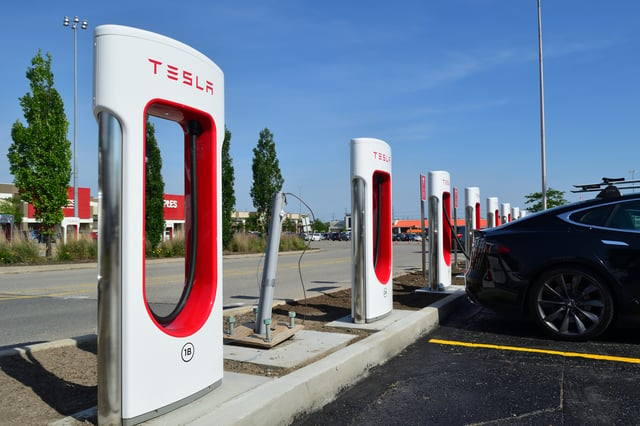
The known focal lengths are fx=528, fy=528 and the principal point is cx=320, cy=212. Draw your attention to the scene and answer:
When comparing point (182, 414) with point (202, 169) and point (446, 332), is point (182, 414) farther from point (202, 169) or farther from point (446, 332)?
point (446, 332)

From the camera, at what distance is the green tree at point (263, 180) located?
3400 cm

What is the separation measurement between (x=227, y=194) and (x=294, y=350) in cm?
2487

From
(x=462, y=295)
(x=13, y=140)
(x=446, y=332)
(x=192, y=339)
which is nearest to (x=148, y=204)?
(x=13, y=140)

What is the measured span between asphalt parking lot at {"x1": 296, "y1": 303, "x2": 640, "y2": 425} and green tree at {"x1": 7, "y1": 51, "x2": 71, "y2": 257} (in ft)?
63.2

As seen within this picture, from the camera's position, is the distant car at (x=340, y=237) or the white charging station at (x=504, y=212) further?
the distant car at (x=340, y=237)

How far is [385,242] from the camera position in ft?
22.5

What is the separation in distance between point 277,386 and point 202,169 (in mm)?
1581

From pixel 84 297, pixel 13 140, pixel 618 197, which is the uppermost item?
pixel 13 140

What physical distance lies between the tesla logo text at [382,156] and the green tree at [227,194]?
73.3 feet

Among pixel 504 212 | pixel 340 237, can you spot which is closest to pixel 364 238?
pixel 504 212

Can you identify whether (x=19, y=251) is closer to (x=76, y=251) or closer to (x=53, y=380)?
(x=76, y=251)

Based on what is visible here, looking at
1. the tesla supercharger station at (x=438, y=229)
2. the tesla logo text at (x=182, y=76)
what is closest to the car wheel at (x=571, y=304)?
the tesla supercharger station at (x=438, y=229)

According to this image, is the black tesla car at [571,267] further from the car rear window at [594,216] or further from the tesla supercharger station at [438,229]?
the tesla supercharger station at [438,229]

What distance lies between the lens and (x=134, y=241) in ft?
9.82
